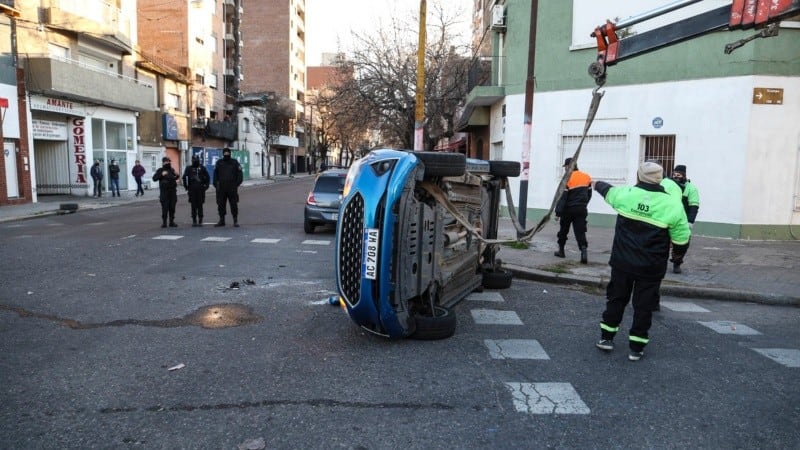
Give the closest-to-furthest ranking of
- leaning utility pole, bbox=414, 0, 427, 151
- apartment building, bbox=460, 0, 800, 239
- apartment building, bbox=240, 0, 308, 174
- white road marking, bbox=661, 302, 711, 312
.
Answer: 1. white road marking, bbox=661, 302, 711, 312
2. apartment building, bbox=460, 0, 800, 239
3. leaning utility pole, bbox=414, 0, 427, 151
4. apartment building, bbox=240, 0, 308, 174

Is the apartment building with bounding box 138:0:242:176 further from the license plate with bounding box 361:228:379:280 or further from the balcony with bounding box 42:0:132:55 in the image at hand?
the license plate with bounding box 361:228:379:280

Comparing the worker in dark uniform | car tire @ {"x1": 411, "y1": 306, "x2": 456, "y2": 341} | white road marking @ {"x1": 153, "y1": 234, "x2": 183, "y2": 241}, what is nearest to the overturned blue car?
car tire @ {"x1": 411, "y1": 306, "x2": 456, "y2": 341}

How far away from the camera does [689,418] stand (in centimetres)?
361

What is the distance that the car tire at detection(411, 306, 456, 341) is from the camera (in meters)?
4.96

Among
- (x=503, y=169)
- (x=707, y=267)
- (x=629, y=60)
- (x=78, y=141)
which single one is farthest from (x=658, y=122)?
(x=78, y=141)

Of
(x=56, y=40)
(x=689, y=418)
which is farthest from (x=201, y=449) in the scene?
(x=56, y=40)

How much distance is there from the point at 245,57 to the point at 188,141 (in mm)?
35244

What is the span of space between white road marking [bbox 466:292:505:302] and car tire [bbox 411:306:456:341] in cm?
167

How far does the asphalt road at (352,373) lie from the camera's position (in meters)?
3.33

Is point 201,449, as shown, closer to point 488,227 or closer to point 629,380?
point 629,380

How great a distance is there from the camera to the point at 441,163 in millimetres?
4906

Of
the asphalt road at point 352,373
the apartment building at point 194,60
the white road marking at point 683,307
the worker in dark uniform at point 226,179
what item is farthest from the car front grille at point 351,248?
the apartment building at point 194,60

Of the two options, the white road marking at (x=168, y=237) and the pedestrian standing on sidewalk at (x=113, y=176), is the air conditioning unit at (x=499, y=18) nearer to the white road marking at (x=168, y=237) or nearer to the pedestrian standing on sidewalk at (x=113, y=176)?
the white road marking at (x=168, y=237)

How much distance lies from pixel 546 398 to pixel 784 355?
2626 mm
